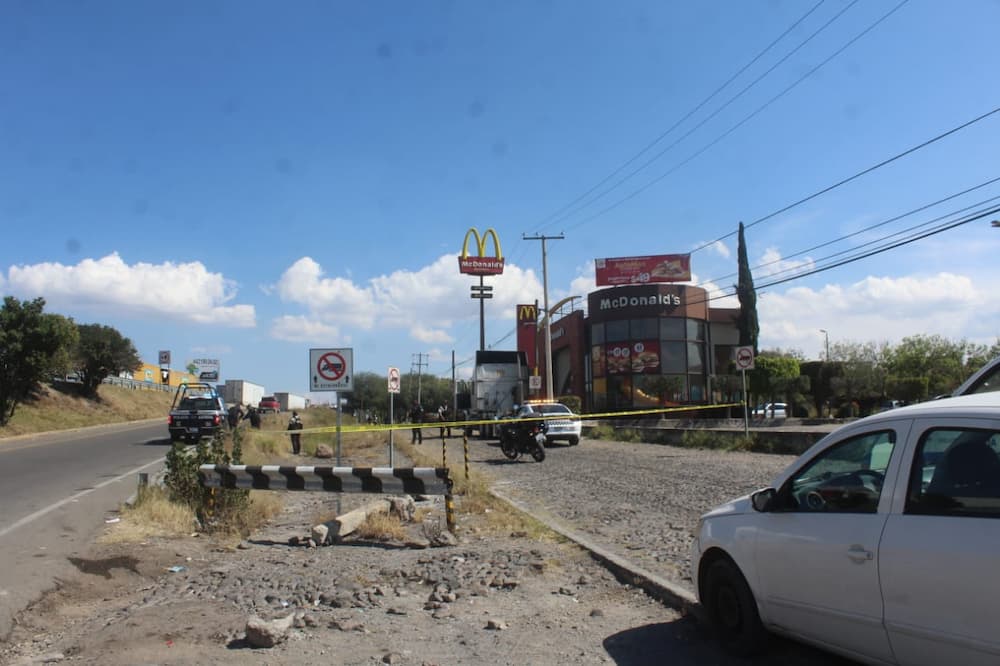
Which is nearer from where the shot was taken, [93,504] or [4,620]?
[4,620]

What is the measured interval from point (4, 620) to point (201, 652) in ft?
6.61

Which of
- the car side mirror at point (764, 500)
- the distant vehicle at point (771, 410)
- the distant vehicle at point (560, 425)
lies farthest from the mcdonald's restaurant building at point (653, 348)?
the car side mirror at point (764, 500)

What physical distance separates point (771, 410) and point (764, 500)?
136ft

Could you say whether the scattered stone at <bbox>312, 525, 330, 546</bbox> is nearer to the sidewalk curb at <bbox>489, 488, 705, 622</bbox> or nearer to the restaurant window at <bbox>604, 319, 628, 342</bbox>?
the sidewalk curb at <bbox>489, 488, 705, 622</bbox>

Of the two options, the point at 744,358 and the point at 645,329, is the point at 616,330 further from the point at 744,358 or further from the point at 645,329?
the point at 744,358

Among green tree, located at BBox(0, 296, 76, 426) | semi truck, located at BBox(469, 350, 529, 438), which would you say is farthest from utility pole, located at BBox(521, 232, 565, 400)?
green tree, located at BBox(0, 296, 76, 426)

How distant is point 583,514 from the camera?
436 inches

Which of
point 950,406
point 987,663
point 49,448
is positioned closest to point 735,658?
point 987,663

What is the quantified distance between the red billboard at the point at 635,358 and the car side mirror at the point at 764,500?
44.3 metres

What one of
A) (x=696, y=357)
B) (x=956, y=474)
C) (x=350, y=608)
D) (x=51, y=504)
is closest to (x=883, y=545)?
(x=956, y=474)

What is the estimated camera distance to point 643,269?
183 ft

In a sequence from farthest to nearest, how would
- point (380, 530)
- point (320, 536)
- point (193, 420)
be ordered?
point (193, 420) → point (380, 530) → point (320, 536)

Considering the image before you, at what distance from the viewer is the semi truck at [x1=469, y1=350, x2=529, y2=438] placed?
3697cm

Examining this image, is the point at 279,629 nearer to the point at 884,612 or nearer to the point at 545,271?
the point at 884,612
